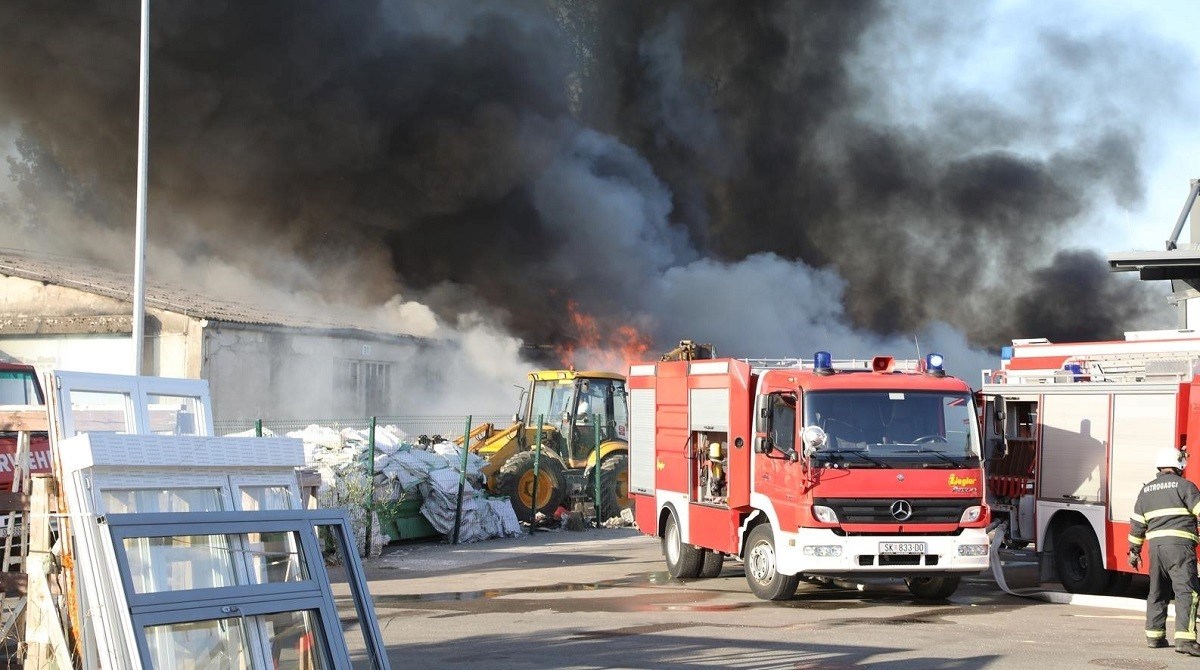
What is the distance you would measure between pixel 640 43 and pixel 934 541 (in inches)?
1349

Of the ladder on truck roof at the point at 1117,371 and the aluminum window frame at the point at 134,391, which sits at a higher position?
the ladder on truck roof at the point at 1117,371

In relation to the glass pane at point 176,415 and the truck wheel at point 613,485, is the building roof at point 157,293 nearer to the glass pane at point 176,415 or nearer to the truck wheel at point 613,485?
the truck wheel at point 613,485

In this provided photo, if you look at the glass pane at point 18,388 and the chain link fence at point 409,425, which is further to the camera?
the chain link fence at point 409,425

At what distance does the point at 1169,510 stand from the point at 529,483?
12096 mm

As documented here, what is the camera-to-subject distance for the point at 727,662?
9.05 m

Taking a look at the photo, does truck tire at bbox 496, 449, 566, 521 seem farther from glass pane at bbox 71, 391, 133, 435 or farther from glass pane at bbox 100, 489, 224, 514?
glass pane at bbox 100, 489, 224, 514

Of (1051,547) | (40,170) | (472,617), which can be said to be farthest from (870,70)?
(472,617)

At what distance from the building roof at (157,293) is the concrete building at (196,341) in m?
0.04

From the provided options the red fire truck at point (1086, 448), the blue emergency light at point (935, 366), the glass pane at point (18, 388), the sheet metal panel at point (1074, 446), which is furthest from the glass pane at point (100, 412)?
the sheet metal panel at point (1074, 446)

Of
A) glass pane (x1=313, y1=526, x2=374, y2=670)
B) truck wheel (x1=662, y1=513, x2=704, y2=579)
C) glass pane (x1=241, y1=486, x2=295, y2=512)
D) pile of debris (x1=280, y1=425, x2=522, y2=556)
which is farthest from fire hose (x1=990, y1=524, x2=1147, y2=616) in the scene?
glass pane (x1=241, y1=486, x2=295, y2=512)

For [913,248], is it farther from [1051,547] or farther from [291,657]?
[291,657]

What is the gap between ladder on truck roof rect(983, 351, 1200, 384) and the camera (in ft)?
40.1

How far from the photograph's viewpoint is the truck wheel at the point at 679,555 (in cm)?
1439

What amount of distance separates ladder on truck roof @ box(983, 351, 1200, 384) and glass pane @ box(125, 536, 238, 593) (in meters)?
9.01
